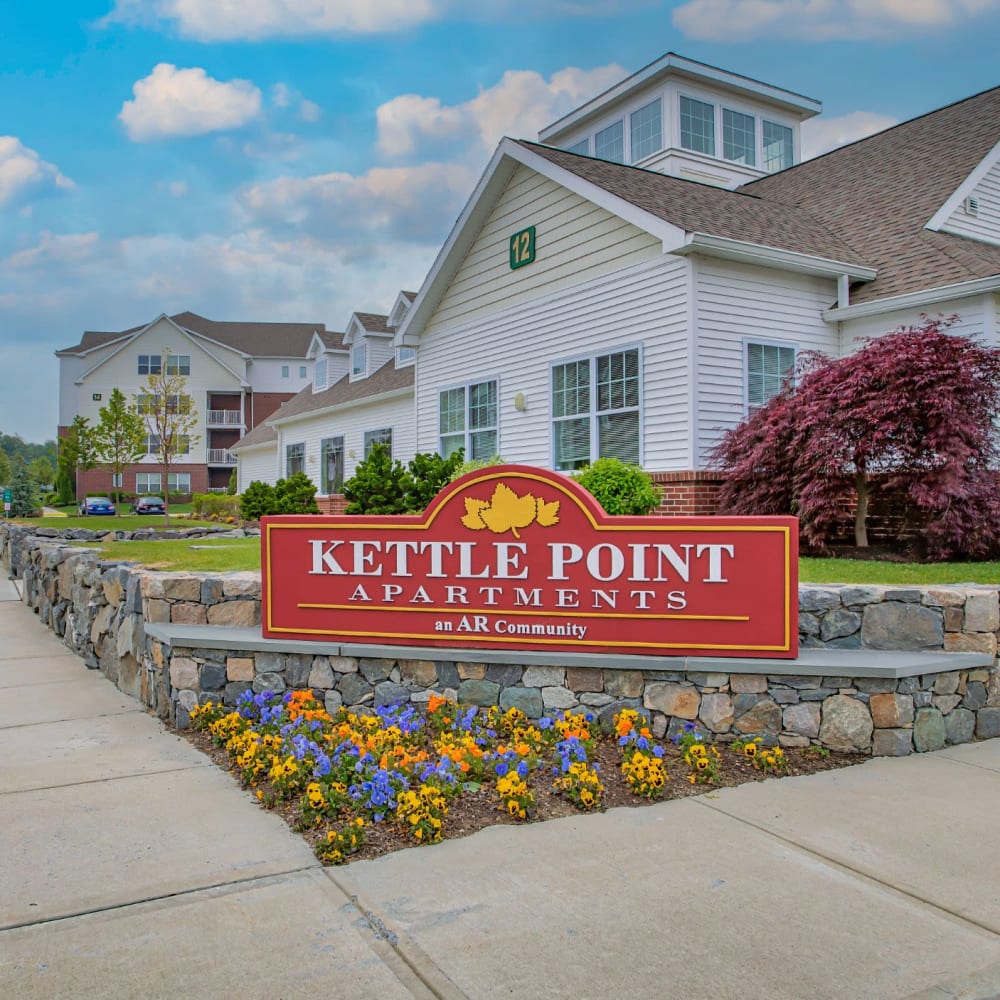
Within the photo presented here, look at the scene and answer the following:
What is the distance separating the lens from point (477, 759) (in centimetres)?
492

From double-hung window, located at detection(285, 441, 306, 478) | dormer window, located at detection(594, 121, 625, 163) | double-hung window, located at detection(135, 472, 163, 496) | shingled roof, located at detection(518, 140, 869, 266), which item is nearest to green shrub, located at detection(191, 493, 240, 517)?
double-hung window, located at detection(285, 441, 306, 478)

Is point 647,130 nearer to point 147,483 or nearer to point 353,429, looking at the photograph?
point 353,429

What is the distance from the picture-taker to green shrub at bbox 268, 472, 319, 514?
57.5 ft

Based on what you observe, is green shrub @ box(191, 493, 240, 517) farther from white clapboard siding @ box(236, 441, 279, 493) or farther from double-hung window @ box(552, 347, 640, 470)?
double-hung window @ box(552, 347, 640, 470)

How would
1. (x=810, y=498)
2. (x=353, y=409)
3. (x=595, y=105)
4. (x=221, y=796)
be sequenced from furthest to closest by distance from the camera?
(x=353, y=409), (x=595, y=105), (x=810, y=498), (x=221, y=796)

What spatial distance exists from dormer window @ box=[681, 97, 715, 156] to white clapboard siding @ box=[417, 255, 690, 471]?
7.81 meters

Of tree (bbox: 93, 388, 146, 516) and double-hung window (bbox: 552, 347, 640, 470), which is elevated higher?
tree (bbox: 93, 388, 146, 516)

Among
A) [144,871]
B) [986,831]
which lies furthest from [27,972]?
[986,831]

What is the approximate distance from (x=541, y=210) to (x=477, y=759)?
10.9 m

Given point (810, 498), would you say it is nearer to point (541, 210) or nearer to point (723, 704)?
point (723, 704)

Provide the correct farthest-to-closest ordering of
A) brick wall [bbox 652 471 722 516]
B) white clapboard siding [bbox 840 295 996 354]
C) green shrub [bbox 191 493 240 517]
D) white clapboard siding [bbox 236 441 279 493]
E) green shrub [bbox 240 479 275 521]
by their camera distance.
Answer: white clapboard siding [bbox 236 441 279 493]
green shrub [bbox 191 493 240 517]
green shrub [bbox 240 479 275 521]
brick wall [bbox 652 471 722 516]
white clapboard siding [bbox 840 295 996 354]

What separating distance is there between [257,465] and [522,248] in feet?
71.0

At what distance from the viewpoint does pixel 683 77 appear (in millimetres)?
19297

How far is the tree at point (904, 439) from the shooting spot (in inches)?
350
